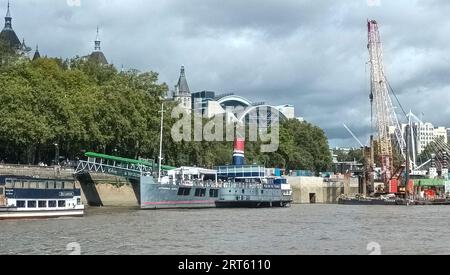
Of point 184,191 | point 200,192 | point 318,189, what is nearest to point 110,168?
point 184,191

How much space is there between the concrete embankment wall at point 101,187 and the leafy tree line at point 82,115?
4062 millimetres

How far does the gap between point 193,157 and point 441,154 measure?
327 feet

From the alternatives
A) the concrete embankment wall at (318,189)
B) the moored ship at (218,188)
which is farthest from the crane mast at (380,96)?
the moored ship at (218,188)

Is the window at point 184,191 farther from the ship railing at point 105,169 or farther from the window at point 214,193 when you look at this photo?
the ship railing at point 105,169

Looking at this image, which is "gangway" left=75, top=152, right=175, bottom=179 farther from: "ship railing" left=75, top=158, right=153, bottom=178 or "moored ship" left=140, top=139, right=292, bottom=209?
"moored ship" left=140, top=139, right=292, bottom=209

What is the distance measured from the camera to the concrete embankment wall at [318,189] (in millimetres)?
134625

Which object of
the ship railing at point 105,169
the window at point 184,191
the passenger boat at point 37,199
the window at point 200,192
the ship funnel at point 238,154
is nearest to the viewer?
the passenger boat at point 37,199

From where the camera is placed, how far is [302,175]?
5463 inches

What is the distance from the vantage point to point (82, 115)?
293 feet

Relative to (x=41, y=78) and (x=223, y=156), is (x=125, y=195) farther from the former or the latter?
(x=223, y=156)
